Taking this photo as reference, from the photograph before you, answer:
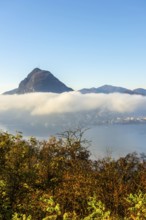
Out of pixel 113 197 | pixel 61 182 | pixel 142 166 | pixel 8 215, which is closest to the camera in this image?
pixel 8 215

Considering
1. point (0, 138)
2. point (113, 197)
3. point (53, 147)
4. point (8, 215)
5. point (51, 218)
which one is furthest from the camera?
point (53, 147)

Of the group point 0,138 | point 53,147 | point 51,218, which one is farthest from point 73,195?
point 53,147

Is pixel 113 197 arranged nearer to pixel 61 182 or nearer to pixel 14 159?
pixel 61 182

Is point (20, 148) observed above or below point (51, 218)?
above

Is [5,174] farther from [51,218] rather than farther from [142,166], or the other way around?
[142,166]

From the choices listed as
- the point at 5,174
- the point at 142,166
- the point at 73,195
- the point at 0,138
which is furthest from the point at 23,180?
the point at 142,166

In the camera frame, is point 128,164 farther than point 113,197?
Yes

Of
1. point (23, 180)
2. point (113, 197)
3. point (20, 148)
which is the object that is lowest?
point (113, 197)

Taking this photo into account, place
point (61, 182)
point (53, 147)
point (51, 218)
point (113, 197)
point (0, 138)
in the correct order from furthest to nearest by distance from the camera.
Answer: point (53, 147) < point (61, 182) < point (113, 197) < point (0, 138) < point (51, 218)

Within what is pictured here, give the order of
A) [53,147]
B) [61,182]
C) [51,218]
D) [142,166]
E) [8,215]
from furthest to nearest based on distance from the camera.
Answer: [53,147] → [142,166] → [61,182] → [8,215] → [51,218]
